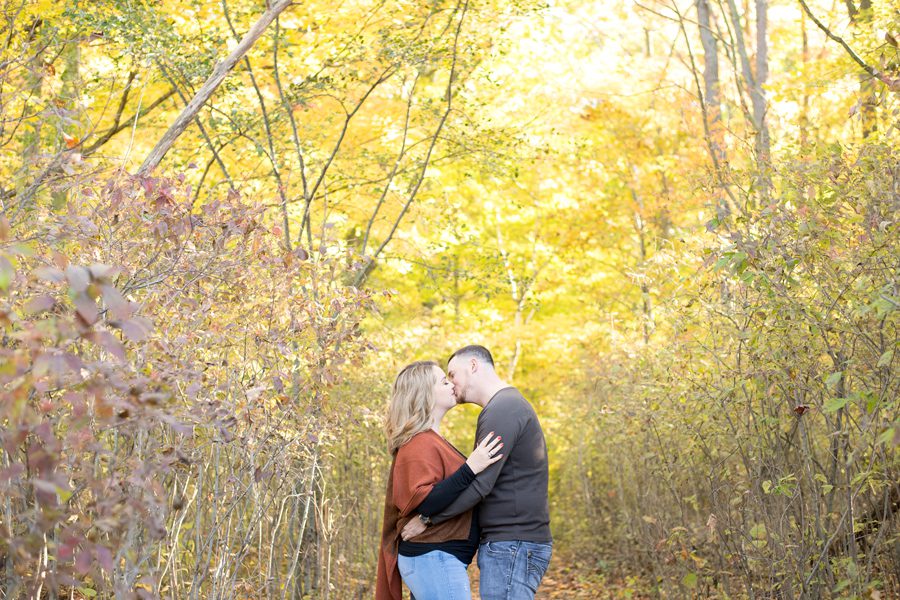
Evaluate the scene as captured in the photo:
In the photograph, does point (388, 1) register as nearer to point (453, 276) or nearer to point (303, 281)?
point (453, 276)

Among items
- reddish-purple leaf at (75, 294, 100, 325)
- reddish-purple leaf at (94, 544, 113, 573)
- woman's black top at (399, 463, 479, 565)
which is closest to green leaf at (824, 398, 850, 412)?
woman's black top at (399, 463, 479, 565)

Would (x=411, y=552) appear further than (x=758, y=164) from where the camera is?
No

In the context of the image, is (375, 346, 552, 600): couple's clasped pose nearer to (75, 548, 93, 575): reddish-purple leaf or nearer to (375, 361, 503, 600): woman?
(375, 361, 503, 600): woman

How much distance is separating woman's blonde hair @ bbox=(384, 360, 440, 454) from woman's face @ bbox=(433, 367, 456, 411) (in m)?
0.02

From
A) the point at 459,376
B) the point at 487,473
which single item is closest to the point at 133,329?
the point at 487,473

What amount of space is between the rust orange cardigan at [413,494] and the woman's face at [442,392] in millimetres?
133

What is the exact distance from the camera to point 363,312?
5.41 m

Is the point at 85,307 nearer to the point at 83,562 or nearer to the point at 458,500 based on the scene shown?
the point at 83,562

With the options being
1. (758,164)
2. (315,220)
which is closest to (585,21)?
(315,220)

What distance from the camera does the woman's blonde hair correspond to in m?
4.02

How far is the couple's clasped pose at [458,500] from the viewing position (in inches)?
152

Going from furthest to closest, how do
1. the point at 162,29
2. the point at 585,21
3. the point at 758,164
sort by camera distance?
A: the point at 585,21 < the point at 162,29 < the point at 758,164

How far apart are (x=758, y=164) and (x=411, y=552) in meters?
2.68

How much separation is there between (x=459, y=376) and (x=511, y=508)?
2.10 ft
